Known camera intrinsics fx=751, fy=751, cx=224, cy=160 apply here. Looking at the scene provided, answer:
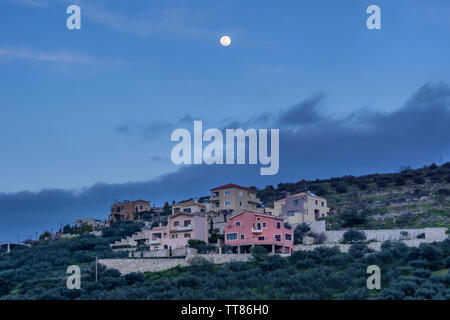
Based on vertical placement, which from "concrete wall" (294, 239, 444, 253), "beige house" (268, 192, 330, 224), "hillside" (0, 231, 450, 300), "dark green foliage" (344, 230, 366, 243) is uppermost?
"beige house" (268, 192, 330, 224)

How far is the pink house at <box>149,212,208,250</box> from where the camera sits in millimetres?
72312

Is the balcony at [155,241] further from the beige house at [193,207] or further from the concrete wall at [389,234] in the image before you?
the concrete wall at [389,234]

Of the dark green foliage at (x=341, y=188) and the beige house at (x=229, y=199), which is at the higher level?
the dark green foliage at (x=341, y=188)

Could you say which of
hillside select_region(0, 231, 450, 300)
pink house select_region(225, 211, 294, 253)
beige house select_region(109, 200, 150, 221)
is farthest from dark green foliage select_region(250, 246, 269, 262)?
beige house select_region(109, 200, 150, 221)

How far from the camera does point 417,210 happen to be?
250 ft

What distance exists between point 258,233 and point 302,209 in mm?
12791

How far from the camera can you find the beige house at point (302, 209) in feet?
263

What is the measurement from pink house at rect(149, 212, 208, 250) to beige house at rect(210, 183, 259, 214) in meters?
17.8

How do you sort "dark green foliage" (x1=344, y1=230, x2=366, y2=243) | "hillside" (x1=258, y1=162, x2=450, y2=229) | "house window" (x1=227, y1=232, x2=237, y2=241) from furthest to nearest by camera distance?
1. "hillside" (x1=258, y1=162, x2=450, y2=229)
2. "house window" (x1=227, y1=232, x2=237, y2=241)
3. "dark green foliage" (x1=344, y1=230, x2=366, y2=243)

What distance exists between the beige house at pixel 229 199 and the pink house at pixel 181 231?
17839 millimetres

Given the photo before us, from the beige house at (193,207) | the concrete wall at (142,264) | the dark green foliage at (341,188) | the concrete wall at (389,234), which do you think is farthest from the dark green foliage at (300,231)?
the dark green foliage at (341,188)

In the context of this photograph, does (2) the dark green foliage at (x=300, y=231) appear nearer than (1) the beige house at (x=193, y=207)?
Yes

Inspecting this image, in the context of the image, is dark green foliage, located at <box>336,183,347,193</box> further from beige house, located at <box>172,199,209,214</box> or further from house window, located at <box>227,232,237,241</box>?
house window, located at <box>227,232,237,241</box>
